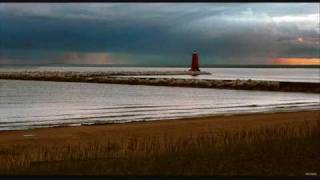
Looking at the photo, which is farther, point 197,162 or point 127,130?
point 127,130

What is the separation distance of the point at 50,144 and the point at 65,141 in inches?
31.1

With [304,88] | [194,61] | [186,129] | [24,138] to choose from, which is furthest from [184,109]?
[194,61]

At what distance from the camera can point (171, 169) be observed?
5.78m

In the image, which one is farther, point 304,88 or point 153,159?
point 304,88

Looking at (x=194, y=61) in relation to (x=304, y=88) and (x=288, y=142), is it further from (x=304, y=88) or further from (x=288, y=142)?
(x=288, y=142)

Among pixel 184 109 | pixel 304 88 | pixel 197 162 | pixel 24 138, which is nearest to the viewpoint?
pixel 197 162

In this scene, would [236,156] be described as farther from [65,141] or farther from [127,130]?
[127,130]

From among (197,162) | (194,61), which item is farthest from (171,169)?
(194,61)

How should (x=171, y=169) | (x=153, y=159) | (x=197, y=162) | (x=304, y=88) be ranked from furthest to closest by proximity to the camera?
(x=304, y=88)
(x=153, y=159)
(x=197, y=162)
(x=171, y=169)

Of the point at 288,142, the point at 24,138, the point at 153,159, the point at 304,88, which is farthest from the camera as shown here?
the point at 304,88

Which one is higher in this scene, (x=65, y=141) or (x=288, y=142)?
(x=288, y=142)

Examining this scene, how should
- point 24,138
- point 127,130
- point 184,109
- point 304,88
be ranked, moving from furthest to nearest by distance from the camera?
point 304,88 < point 184,109 < point 127,130 < point 24,138

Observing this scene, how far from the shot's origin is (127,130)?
1783cm

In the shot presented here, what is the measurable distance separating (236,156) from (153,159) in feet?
3.44
